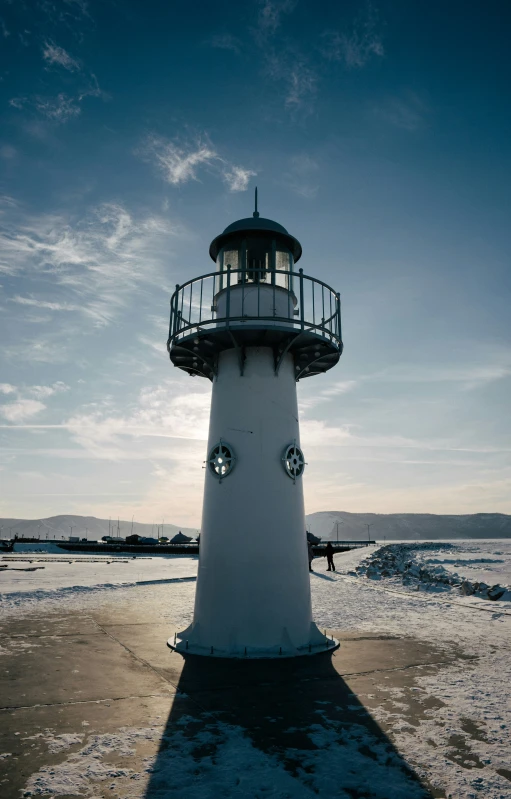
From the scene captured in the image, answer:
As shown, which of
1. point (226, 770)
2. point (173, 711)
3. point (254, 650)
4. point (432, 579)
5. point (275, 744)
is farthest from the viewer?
point (432, 579)

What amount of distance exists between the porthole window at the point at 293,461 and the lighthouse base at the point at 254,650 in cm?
349

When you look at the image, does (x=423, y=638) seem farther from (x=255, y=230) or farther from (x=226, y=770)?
(x=255, y=230)

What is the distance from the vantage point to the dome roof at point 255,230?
11.5 meters

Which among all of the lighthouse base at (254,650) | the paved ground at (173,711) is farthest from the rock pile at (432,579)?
the lighthouse base at (254,650)

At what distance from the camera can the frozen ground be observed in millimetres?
5180

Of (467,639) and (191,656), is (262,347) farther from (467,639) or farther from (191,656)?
(467,639)

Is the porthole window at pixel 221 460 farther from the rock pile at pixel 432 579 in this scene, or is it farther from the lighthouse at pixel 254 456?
the rock pile at pixel 432 579

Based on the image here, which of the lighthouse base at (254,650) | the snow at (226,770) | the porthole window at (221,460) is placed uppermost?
the porthole window at (221,460)

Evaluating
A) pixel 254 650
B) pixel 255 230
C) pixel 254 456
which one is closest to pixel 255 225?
pixel 255 230

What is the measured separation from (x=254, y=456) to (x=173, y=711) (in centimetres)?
510

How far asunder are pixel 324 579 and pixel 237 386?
57.1 feet

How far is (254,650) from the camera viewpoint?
9.95 m

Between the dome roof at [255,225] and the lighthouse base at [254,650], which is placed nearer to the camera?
the lighthouse base at [254,650]

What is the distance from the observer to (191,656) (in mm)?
9922
